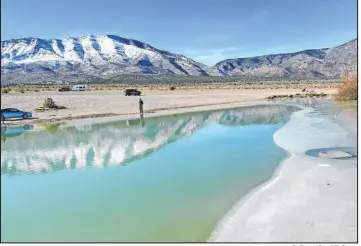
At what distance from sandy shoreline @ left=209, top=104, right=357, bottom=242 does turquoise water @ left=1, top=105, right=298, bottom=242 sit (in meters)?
0.46

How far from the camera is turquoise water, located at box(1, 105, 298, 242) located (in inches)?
314

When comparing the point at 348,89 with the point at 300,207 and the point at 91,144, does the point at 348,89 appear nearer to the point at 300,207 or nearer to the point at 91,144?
the point at 91,144

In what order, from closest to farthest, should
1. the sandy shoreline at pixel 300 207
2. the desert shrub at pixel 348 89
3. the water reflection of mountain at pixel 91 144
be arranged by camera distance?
the sandy shoreline at pixel 300 207 → the water reflection of mountain at pixel 91 144 → the desert shrub at pixel 348 89

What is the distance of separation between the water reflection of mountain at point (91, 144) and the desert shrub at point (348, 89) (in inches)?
747

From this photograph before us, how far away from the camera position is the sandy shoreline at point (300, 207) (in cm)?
712

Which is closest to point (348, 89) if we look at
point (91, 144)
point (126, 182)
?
point (91, 144)

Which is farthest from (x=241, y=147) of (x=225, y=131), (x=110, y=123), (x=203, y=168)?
(x=110, y=123)

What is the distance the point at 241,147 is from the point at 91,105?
1038 inches

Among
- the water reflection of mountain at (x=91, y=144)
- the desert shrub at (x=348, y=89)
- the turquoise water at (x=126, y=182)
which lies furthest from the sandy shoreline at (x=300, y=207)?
the desert shrub at (x=348, y=89)

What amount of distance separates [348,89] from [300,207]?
37.5 metres

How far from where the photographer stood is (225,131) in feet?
74.9

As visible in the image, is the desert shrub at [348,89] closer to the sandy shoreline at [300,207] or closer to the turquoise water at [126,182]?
the turquoise water at [126,182]

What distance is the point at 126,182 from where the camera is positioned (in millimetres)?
11578

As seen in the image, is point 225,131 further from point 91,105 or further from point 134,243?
point 91,105
